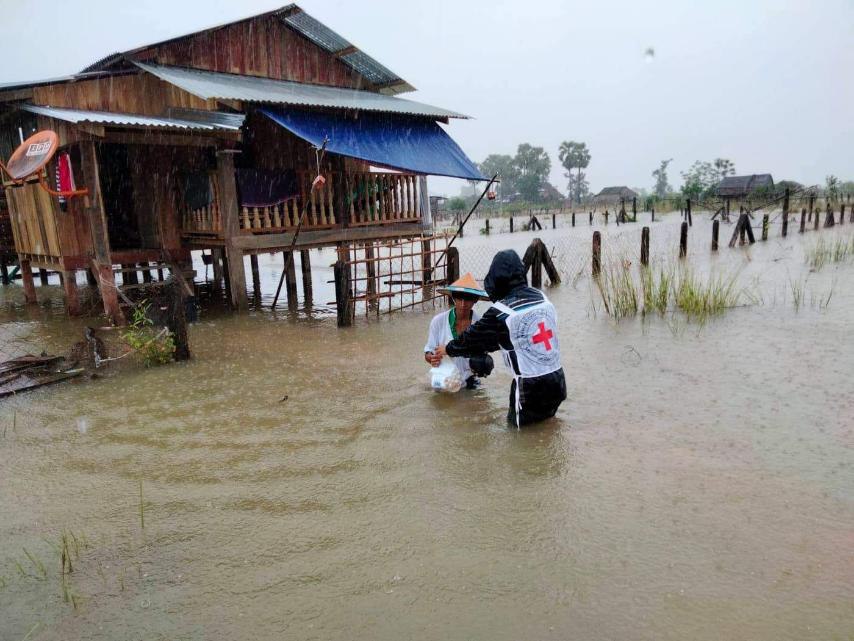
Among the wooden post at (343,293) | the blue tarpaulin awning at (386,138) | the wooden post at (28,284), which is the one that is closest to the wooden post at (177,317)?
the wooden post at (343,293)

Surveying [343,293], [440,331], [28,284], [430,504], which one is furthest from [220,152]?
[430,504]

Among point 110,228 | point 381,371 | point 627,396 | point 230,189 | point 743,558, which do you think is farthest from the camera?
point 110,228

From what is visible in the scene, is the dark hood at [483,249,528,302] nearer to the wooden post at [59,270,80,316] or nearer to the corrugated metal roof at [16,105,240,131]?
the corrugated metal roof at [16,105,240,131]

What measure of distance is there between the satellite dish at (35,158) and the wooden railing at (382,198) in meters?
4.94

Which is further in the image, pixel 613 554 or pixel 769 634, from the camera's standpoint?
pixel 613 554

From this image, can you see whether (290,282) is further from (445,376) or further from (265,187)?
(445,376)

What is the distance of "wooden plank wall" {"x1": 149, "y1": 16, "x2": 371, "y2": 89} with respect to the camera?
35.9 ft

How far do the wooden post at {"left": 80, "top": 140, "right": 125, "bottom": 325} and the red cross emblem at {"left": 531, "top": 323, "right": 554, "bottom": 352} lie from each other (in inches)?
278

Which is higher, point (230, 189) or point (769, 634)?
point (230, 189)

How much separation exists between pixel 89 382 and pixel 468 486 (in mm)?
4694

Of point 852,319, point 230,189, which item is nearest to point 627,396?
point 852,319

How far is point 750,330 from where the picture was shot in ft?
26.4

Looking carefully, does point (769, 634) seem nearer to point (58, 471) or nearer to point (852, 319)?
A: point (58, 471)

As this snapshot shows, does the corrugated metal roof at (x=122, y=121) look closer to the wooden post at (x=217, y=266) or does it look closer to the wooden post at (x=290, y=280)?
→ the wooden post at (x=290, y=280)
